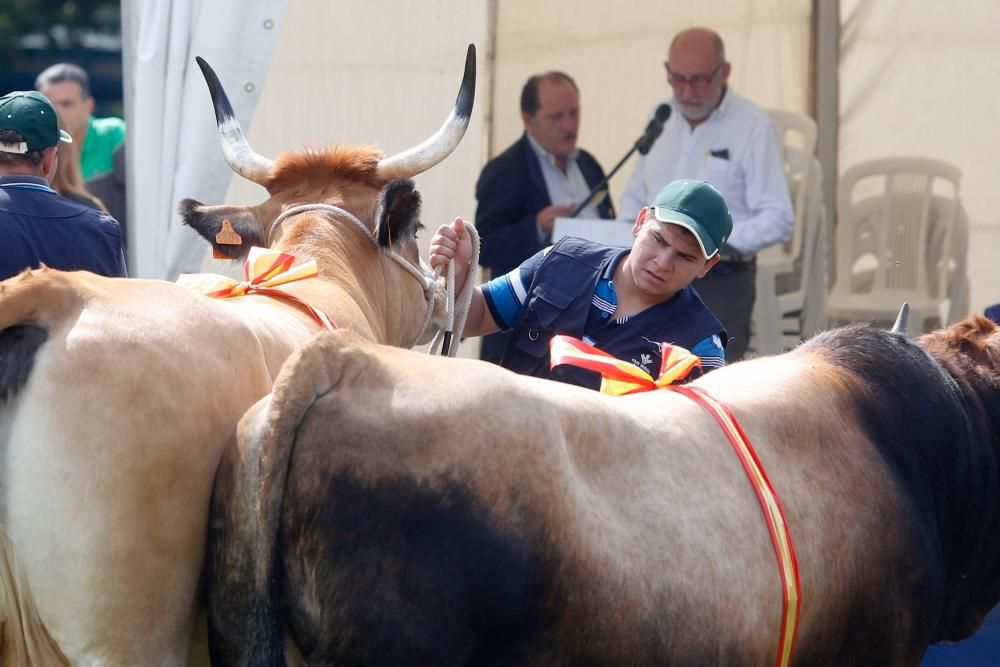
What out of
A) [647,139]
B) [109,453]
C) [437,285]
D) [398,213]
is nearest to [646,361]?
[437,285]

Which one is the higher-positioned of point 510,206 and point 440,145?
point 440,145

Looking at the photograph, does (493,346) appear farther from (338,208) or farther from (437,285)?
(338,208)

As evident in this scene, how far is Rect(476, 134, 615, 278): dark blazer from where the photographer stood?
6.80 m

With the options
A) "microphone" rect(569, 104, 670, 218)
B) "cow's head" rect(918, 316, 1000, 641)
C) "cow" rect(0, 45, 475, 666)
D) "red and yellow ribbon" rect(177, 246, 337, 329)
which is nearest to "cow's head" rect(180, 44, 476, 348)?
"red and yellow ribbon" rect(177, 246, 337, 329)

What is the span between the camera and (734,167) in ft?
22.7

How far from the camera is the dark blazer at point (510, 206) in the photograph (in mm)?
6805

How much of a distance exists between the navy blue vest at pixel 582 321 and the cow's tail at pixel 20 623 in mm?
1751

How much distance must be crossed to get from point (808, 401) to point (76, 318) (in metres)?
1.71

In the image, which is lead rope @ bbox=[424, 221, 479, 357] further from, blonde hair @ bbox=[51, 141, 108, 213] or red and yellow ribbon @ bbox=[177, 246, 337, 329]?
blonde hair @ bbox=[51, 141, 108, 213]

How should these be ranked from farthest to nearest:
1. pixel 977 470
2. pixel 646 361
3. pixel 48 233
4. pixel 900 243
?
pixel 900 243 < pixel 48 233 < pixel 646 361 < pixel 977 470

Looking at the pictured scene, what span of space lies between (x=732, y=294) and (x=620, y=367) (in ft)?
11.9

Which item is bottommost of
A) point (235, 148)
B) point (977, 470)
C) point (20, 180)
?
point (977, 470)

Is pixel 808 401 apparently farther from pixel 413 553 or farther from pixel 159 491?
pixel 159 491

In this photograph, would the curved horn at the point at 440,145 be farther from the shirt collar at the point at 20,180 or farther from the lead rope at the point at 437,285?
the shirt collar at the point at 20,180
